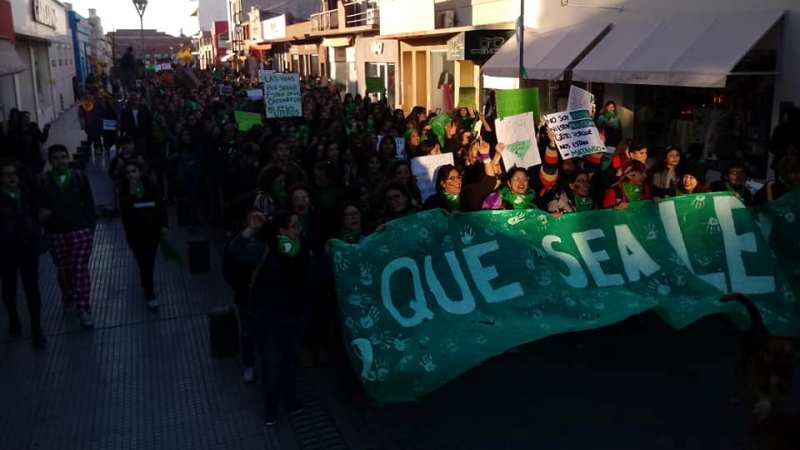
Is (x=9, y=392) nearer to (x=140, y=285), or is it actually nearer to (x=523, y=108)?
(x=140, y=285)

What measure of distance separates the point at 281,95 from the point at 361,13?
20.1 metres

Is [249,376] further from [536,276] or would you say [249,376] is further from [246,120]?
[246,120]

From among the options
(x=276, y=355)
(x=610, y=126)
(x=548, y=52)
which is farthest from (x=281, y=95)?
(x=276, y=355)

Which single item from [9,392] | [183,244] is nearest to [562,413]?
[9,392]

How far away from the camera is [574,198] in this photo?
7438 millimetres

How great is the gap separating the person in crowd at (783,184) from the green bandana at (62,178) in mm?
6634

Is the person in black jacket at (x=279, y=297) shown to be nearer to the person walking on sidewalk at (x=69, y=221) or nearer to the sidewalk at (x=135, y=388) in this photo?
the sidewalk at (x=135, y=388)

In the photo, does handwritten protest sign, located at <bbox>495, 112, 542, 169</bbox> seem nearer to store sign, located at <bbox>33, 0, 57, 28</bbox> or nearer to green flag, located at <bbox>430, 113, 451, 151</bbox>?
green flag, located at <bbox>430, 113, 451, 151</bbox>

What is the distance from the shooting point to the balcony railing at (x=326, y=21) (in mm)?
36375

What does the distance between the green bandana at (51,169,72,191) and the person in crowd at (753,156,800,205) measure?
663 centimetres

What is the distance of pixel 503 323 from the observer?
5.88 metres

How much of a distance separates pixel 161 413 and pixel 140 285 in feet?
12.5

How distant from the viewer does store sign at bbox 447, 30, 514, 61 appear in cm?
1958

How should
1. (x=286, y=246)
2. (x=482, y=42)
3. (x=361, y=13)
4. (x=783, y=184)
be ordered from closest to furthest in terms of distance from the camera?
(x=286, y=246)
(x=783, y=184)
(x=482, y=42)
(x=361, y=13)
